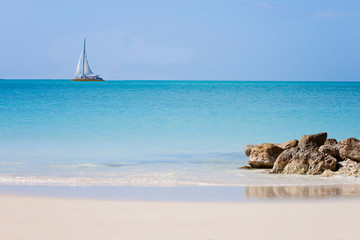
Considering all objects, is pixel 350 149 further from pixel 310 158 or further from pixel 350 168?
pixel 310 158

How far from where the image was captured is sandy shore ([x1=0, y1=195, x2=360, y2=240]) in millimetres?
5074

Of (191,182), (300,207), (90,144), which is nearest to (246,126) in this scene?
(90,144)

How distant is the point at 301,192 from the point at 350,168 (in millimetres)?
2294

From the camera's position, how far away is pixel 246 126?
71.4ft

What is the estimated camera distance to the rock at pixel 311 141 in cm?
1043

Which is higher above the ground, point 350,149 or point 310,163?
point 350,149

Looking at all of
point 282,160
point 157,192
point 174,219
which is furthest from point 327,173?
point 174,219

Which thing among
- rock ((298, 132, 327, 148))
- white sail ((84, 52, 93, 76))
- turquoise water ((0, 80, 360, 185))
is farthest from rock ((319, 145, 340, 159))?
white sail ((84, 52, 93, 76))

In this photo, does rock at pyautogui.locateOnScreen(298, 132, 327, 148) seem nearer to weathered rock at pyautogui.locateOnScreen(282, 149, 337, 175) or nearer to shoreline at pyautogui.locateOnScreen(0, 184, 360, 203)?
weathered rock at pyautogui.locateOnScreen(282, 149, 337, 175)

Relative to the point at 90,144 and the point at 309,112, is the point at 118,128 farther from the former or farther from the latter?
the point at 309,112

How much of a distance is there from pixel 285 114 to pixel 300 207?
22.2m

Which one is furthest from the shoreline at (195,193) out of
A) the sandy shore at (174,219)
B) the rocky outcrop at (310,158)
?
the rocky outcrop at (310,158)

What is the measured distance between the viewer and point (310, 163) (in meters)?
9.53

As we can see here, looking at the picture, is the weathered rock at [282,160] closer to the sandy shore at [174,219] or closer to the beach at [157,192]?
the beach at [157,192]
